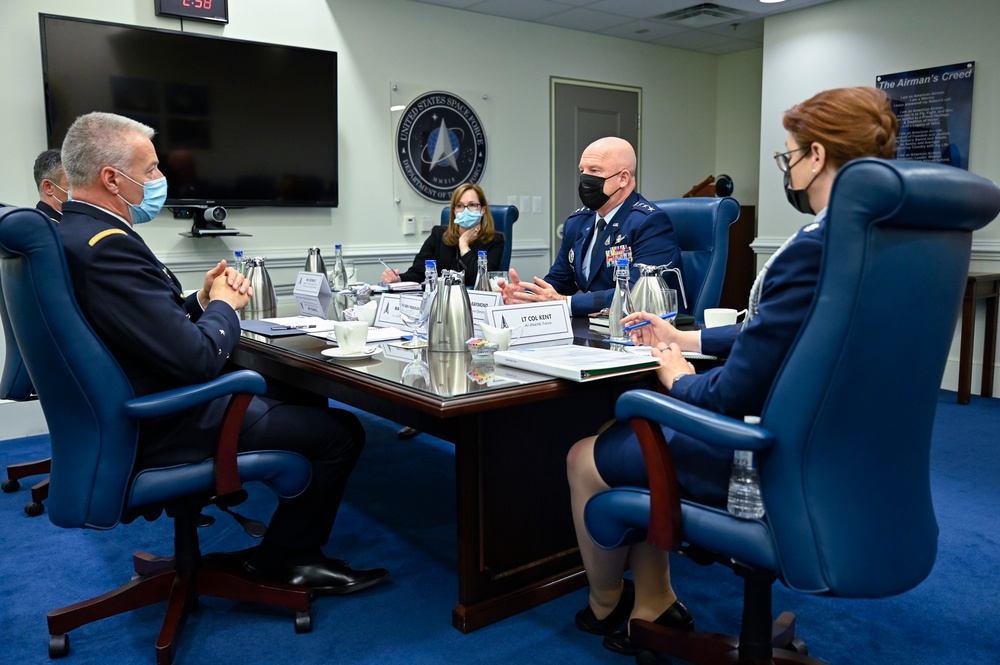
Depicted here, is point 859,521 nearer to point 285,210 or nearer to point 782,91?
point 285,210

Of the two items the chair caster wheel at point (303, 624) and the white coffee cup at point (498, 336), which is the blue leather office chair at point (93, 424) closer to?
the chair caster wheel at point (303, 624)

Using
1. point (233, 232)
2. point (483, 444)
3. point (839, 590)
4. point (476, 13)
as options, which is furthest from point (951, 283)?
point (476, 13)

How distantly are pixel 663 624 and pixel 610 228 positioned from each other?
1.62 metres

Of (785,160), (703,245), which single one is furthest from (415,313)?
(703,245)

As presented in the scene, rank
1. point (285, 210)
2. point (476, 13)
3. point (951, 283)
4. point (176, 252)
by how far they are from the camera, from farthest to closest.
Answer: point (476, 13)
point (285, 210)
point (176, 252)
point (951, 283)

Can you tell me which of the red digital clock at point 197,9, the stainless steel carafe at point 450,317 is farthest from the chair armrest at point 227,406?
the red digital clock at point 197,9

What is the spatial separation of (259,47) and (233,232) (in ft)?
3.40

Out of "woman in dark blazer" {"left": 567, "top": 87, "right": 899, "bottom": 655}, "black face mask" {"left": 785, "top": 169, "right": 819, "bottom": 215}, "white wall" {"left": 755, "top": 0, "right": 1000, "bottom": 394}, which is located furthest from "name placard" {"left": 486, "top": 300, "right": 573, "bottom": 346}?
"white wall" {"left": 755, "top": 0, "right": 1000, "bottom": 394}

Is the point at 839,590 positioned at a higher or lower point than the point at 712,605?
higher

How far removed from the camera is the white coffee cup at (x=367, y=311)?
96.8 inches

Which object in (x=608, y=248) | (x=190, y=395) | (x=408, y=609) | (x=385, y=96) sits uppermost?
(x=385, y=96)

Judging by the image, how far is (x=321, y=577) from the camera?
6.91 ft

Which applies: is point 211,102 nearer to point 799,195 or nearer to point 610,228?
point 610,228

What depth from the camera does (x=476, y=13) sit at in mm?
5203
